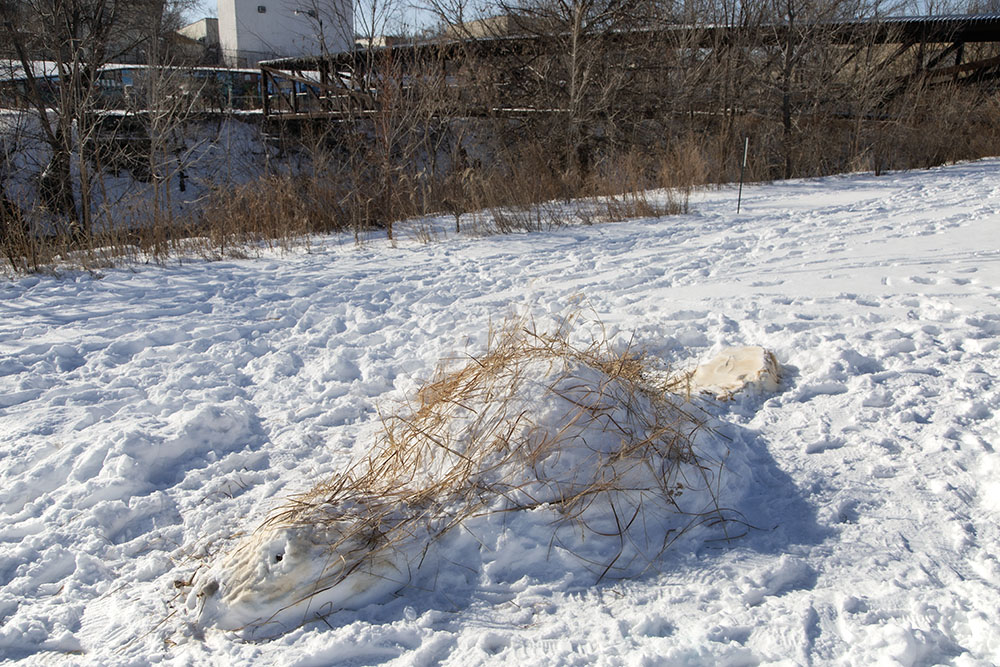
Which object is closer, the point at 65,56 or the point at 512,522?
the point at 512,522

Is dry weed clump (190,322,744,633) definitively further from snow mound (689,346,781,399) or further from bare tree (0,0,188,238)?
bare tree (0,0,188,238)

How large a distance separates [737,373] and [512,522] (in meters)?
1.69

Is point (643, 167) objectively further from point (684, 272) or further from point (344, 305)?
point (344, 305)

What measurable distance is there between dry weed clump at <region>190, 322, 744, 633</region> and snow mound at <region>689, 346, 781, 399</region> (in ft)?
1.73

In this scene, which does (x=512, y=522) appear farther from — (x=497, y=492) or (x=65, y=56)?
(x=65, y=56)

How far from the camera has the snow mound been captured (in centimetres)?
346

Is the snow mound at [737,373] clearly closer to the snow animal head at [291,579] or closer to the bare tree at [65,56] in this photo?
the snow animal head at [291,579]

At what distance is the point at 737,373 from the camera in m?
3.58

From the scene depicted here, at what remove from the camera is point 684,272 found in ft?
19.0

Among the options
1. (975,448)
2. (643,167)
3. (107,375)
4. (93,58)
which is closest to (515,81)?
(643,167)

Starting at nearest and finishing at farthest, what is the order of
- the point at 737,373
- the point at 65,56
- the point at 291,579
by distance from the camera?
the point at 291,579 → the point at 737,373 → the point at 65,56

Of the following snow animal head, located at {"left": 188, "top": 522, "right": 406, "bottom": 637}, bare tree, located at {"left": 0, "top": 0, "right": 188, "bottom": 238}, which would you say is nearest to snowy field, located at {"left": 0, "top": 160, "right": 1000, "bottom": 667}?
snow animal head, located at {"left": 188, "top": 522, "right": 406, "bottom": 637}

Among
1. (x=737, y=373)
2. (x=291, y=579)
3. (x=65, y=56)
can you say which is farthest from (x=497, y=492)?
(x=65, y=56)

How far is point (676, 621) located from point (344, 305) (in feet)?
13.1
